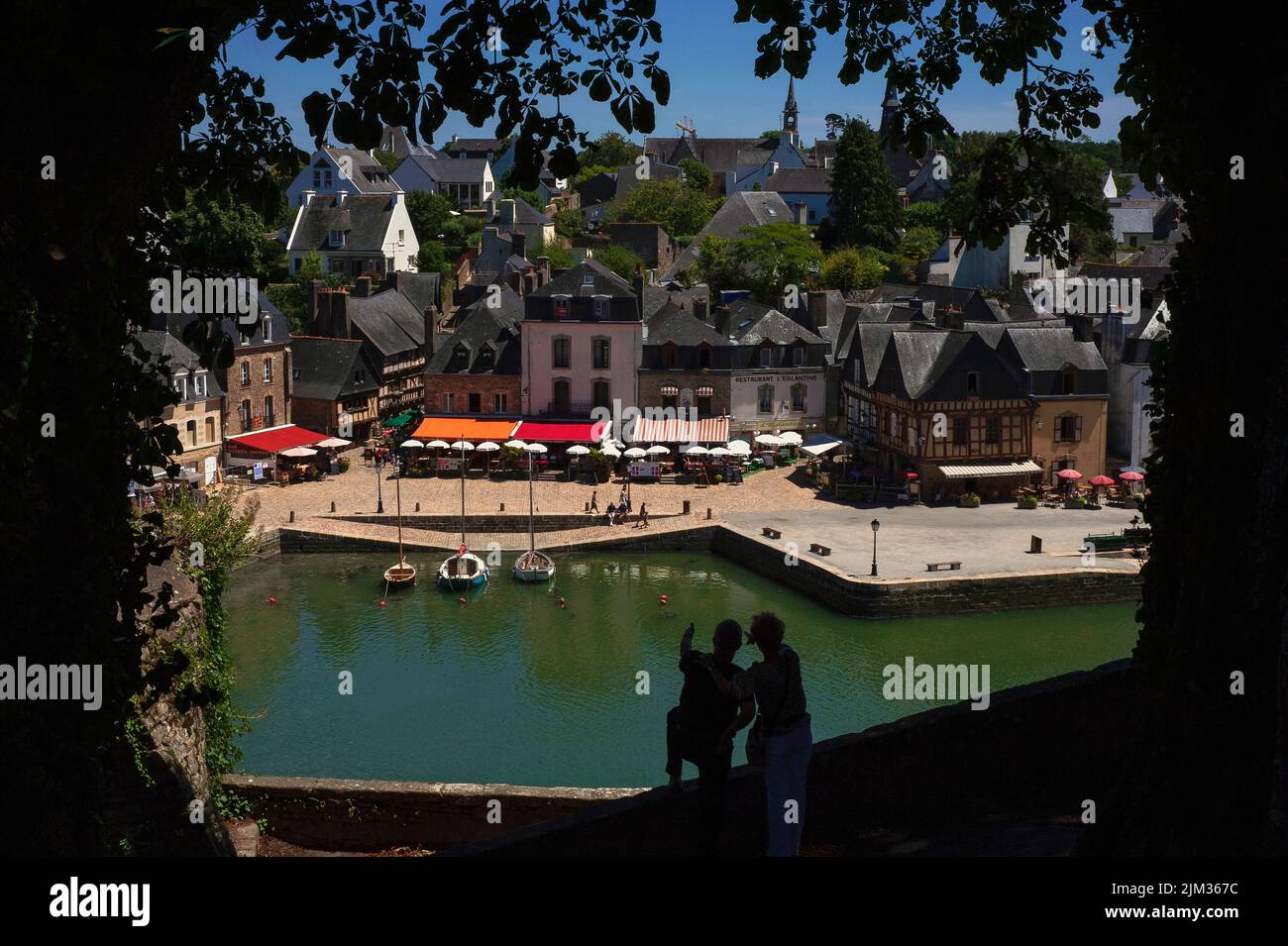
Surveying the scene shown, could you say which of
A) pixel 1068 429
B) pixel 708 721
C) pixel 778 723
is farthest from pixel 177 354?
pixel 778 723

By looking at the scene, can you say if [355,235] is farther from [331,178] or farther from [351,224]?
[331,178]

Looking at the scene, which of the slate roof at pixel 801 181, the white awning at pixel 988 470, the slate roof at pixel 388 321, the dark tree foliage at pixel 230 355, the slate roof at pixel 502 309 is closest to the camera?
the dark tree foliage at pixel 230 355

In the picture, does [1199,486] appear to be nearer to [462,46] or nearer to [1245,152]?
[1245,152]

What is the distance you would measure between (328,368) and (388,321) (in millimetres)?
5403

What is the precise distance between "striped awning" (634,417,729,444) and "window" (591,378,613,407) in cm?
159

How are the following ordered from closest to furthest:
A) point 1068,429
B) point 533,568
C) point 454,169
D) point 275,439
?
point 533,568, point 1068,429, point 275,439, point 454,169

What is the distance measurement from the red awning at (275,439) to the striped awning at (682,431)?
10164 mm

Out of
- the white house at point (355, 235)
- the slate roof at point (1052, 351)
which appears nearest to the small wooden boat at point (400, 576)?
the slate roof at point (1052, 351)

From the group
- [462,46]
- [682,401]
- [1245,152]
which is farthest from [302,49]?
[682,401]

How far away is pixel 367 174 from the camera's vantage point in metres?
90.4

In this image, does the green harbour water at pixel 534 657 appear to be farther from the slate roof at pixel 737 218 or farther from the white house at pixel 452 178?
the white house at pixel 452 178

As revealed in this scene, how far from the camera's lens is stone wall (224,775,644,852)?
13727 mm

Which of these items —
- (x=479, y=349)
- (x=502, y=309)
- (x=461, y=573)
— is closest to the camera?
(x=461, y=573)

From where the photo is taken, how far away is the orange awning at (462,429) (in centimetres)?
4775
